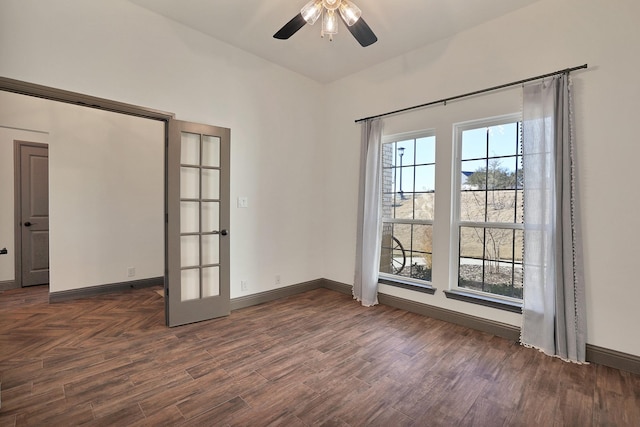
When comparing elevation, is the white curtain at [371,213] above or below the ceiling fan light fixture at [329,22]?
below

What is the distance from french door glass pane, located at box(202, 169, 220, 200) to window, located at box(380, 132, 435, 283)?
2.13 metres

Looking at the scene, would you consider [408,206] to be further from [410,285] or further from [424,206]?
[410,285]

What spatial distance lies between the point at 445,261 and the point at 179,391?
2880mm

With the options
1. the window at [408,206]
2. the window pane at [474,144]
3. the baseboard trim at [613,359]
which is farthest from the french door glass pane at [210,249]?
the baseboard trim at [613,359]

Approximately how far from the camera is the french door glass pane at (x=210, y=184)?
3.49 metres

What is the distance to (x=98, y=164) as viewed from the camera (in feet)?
14.4

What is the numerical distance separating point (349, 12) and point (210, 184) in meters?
2.29

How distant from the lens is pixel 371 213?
13.1 feet

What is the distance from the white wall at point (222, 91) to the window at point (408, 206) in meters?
1.15

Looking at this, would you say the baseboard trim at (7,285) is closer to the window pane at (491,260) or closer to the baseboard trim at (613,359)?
the window pane at (491,260)

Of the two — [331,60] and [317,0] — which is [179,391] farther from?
[331,60]

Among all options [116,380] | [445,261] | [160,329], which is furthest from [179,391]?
[445,261]

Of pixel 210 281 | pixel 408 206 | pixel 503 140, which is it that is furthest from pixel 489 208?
pixel 210 281

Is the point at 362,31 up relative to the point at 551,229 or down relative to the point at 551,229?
up
